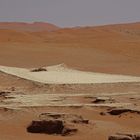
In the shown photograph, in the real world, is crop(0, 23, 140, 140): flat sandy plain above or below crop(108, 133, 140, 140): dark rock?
above

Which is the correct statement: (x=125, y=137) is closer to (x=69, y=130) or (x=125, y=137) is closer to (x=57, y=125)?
(x=69, y=130)

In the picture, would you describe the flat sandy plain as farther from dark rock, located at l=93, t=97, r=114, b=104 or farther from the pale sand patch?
the pale sand patch

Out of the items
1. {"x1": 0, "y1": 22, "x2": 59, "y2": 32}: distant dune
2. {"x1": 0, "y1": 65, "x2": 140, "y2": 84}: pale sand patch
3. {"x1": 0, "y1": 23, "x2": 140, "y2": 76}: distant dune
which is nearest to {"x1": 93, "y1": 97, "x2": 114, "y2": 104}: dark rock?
{"x1": 0, "y1": 65, "x2": 140, "y2": 84}: pale sand patch

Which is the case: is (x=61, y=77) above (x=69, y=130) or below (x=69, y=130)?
above

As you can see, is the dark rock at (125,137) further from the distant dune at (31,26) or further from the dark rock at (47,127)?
the distant dune at (31,26)

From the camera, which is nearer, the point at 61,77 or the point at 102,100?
the point at 102,100

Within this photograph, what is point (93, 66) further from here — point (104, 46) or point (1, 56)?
point (104, 46)

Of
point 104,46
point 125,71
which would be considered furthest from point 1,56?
point 104,46

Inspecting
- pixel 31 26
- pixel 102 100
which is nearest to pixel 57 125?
pixel 102 100

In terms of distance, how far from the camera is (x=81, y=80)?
2008cm

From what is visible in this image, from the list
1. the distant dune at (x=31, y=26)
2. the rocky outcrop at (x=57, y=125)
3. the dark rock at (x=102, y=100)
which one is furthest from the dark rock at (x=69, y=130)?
the distant dune at (x=31, y=26)

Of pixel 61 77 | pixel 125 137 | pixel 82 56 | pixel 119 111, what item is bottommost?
pixel 125 137

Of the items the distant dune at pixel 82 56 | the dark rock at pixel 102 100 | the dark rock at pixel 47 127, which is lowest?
the dark rock at pixel 47 127

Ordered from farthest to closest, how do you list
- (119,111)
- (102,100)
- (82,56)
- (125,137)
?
(82,56), (102,100), (119,111), (125,137)
